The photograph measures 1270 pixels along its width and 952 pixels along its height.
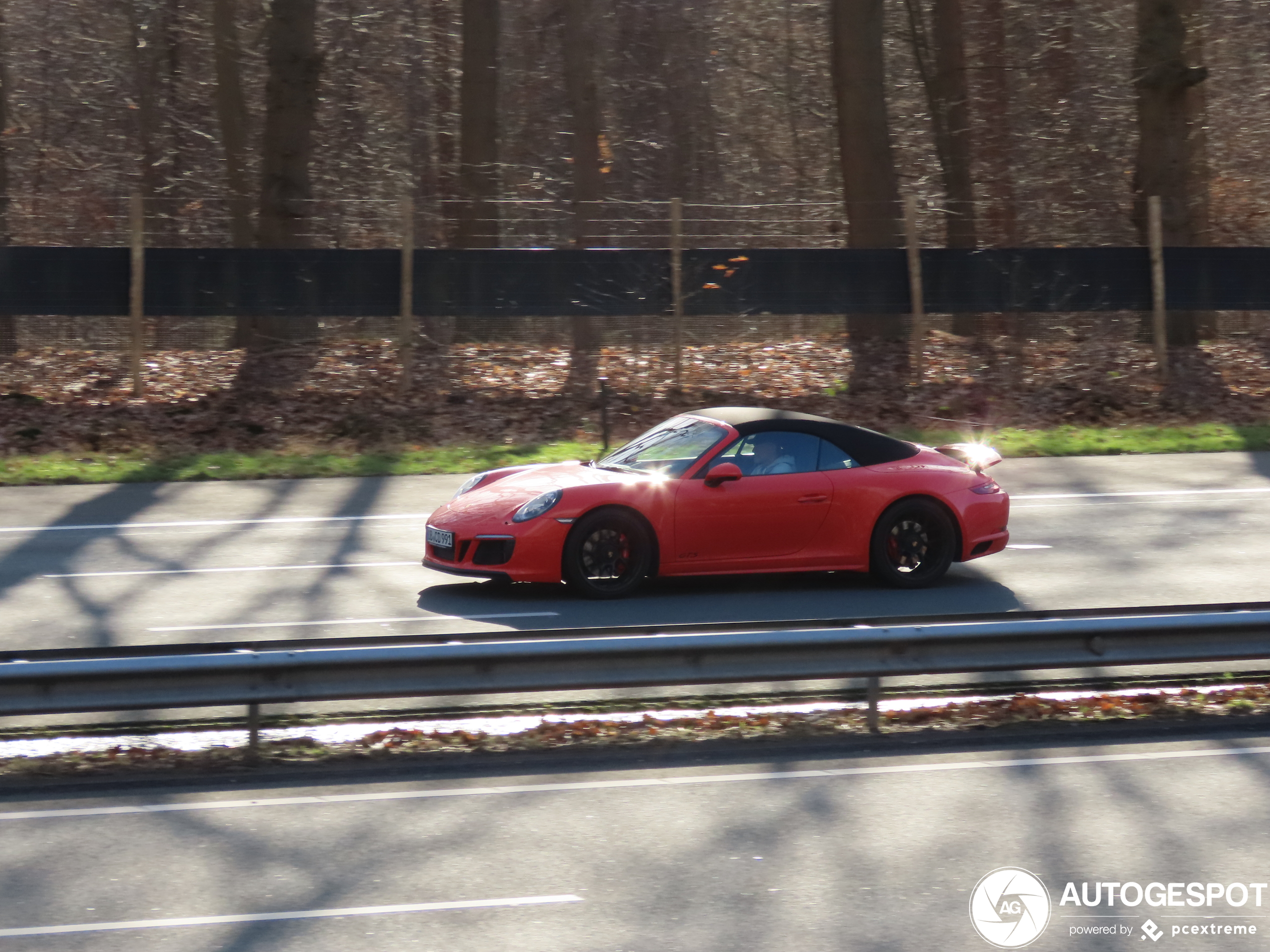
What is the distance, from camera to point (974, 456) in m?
11.2

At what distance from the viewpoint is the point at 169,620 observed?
9430 mm

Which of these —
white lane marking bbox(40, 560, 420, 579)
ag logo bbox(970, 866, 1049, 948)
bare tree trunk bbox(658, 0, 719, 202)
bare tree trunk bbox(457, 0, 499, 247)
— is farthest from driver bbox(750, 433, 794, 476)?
bare tree trunk bbox(658, 0, 719, 202)

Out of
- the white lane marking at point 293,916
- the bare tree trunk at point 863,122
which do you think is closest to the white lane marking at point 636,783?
the white lane marking at point 293,916

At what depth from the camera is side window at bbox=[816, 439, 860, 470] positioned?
408 inches

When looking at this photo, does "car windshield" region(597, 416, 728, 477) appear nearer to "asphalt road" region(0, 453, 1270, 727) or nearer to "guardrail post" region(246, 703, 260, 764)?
"asphalt road" region(0, 453, 1270, 727)

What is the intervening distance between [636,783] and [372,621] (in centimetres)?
350

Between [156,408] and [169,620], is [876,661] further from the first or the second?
[156,408]

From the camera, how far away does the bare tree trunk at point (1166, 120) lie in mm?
21734

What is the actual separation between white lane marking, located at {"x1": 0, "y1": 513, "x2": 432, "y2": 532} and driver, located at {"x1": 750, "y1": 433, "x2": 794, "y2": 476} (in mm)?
3864

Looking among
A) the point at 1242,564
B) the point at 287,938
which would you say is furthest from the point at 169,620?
the point at 1242,564

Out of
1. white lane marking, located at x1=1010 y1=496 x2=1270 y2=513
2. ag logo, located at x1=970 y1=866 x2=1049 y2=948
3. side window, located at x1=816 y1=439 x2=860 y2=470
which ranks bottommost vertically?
ag logo, located at x1=970 y1=866 x2=1049 y2=948

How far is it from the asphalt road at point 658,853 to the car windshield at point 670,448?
3764mm

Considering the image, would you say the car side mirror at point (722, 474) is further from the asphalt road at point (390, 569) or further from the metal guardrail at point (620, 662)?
the metal guardrail at point (620, 662)

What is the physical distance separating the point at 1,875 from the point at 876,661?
3.97 m
